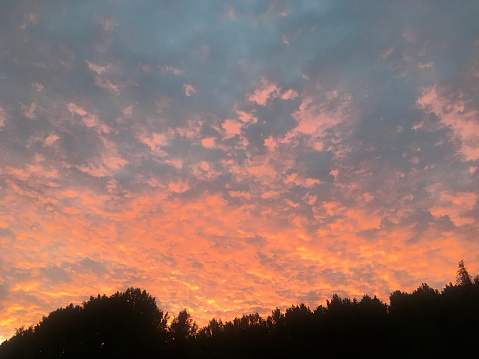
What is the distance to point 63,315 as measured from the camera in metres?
48.7

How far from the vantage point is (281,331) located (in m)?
38.6

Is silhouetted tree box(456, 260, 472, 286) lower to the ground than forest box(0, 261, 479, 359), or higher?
higher

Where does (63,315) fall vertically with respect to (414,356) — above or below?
above

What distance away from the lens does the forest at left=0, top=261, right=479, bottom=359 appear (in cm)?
3031

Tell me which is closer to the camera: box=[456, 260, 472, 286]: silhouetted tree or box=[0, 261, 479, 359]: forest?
box=[0, 261, 479, 359]: forest

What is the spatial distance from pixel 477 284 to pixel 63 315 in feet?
192

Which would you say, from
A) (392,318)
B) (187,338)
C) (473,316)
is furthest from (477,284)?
(187,338)

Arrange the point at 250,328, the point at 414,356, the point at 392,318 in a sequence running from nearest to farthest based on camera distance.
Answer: the point at 414,356 → the point at 392,318 → the point at 250,328

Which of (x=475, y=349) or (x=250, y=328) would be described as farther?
(x=250, y=328)

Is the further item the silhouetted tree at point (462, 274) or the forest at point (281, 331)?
the silhouetted tree at point (462, 274)

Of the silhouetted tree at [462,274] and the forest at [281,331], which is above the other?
the silhouetted tree at [462,274]

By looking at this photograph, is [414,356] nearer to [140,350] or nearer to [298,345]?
[298,345]

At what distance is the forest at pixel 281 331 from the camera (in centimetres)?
3031

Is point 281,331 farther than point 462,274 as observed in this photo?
No
